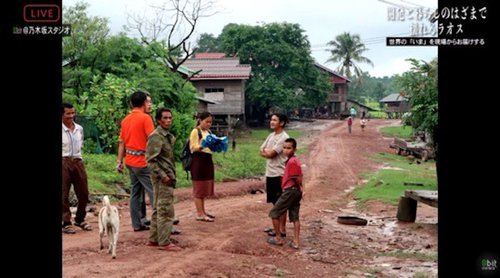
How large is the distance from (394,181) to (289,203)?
31.3 ft

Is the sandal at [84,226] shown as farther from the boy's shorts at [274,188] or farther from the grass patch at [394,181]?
the grass patch at [394,181]

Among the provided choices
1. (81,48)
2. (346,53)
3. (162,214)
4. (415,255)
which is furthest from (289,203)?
(346,53)

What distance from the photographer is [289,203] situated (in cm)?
729

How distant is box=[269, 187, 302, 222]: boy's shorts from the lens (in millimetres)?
7273

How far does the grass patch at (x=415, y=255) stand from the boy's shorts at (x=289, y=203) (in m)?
1.54

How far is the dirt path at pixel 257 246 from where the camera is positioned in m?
5.87

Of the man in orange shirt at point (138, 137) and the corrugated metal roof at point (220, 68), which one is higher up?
the corrugated metal roof at point (220, 68)

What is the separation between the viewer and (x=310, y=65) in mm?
40875
